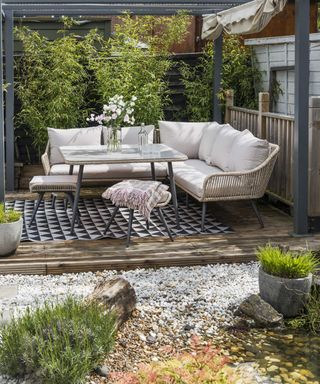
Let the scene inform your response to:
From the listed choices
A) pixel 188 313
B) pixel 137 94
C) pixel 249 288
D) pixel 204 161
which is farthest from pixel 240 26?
pixel 188 313

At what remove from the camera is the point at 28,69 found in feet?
33.6

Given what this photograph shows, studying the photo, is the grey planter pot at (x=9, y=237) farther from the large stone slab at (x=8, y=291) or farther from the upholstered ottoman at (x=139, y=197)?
the upholstered ottoman at (x=139, y=197)

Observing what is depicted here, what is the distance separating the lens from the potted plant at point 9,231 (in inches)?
239

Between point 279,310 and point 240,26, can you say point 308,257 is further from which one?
point 240,26

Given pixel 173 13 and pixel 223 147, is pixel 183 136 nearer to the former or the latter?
pixel 223 147

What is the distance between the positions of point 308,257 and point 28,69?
6.23m

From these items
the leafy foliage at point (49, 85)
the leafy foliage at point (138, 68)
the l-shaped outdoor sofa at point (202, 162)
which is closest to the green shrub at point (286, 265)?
the l-shaped outdoor sofa at point (202, 162)

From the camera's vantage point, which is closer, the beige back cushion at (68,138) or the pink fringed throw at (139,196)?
the pink fringed throw at (139,196)

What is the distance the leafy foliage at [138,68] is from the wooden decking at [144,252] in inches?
131

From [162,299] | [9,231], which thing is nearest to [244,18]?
[9,231]

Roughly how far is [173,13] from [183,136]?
1689 mm

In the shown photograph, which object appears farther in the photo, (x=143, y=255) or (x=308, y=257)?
(x=143, y=255)

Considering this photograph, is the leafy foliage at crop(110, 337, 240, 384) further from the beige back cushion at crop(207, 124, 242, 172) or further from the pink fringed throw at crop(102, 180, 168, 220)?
the beige back cushion at crop(207, 124, 242, 172)

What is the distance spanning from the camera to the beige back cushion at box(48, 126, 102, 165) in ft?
30.2
